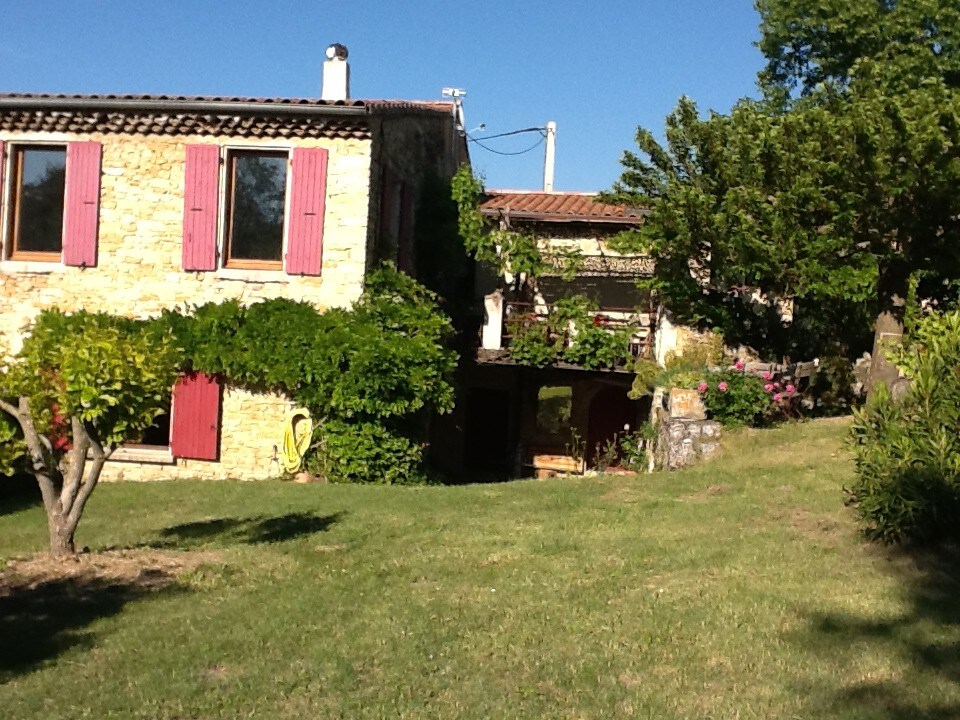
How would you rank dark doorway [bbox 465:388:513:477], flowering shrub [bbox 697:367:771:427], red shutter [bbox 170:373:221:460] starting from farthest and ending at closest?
1. dark doorway [bbox 465:388:513:477]
2. red shutter [bbox 170:373:221:460]
3. flowering shrub [bbox 697:367:771:427]

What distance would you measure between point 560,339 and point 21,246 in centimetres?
897

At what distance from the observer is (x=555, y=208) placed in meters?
18.2

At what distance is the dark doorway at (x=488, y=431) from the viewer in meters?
21.6

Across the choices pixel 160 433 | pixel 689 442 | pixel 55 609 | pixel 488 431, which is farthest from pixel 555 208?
pixel 55 609

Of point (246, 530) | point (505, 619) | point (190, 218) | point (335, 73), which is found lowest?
point (246, 530)

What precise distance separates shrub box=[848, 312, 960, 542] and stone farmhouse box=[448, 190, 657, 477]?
9620mm

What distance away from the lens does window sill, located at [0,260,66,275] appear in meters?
13.9

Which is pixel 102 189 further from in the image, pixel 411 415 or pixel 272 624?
pixel 272 624

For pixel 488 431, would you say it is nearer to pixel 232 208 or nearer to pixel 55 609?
pixel 232 208

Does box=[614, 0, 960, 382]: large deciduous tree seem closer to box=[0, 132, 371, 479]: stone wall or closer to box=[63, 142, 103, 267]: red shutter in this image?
box=[0, 132, 371, 479]: stone wall

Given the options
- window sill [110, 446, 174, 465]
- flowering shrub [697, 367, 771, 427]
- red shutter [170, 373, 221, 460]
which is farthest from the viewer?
window sill [110, 446, 174, 465]

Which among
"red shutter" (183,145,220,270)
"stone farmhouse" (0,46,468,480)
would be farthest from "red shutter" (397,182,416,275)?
"red shutter" (183,145,220,270)

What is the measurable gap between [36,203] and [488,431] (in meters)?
11.0

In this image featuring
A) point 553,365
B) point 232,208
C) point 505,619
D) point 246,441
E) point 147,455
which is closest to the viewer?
point 505,619
